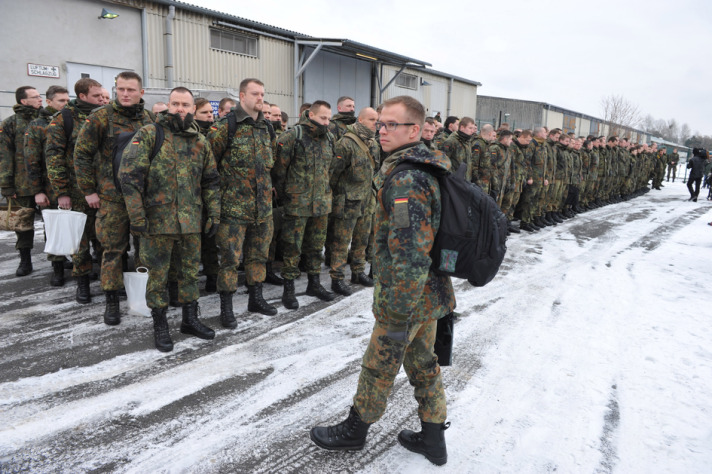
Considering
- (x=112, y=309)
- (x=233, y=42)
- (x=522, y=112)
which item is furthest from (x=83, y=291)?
(x=522, y=112)

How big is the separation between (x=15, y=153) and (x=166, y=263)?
3.20 meters

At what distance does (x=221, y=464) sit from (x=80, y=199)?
3.67 meters

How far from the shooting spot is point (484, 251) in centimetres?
229

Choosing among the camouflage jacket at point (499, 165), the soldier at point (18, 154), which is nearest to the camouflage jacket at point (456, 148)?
the camouflage jacket at point (499, 165)

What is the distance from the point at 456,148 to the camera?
7.73 meters

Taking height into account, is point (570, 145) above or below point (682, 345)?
above

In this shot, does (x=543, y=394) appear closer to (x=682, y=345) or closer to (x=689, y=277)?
(x=682, y=345)

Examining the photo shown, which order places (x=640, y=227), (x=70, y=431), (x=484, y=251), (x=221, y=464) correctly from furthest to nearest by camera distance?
(x=640, y=227) < (x=70, y=431) < (x=221, y=464) < (x=484, y=251)

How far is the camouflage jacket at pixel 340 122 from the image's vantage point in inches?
232

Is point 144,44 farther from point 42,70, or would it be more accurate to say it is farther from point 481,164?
point 481,164

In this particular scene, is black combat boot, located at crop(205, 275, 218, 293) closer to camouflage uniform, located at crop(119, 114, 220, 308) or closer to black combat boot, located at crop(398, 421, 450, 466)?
camouflage uniform, located at crop(119, 114, 220, 308)

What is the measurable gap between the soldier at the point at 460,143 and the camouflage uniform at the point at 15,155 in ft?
19.0

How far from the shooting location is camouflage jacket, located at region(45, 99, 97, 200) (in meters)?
4.52

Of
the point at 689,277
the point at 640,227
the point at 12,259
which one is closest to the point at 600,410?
the point at 689,277
